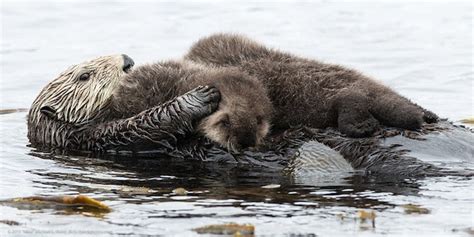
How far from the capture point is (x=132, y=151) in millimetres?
8133

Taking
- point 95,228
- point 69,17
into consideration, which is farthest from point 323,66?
point 69,17

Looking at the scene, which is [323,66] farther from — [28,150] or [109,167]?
[28,150]

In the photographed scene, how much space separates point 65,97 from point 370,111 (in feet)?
8.22

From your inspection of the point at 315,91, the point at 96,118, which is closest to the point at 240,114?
the point at 315,91

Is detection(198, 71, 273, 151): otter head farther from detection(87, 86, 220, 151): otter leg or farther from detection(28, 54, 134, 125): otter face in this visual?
detection(28, 54, 134, 125): otter face

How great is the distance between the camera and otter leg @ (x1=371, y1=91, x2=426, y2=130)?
7152mm

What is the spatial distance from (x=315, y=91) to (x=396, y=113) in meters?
0.61

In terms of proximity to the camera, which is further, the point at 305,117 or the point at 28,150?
the point at 28,150

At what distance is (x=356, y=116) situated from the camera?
712 centimetres

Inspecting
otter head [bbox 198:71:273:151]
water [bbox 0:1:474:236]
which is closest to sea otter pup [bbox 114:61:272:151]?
otter head [bbox 198:71:273:151]

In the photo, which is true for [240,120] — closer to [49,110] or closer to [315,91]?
[315,91]

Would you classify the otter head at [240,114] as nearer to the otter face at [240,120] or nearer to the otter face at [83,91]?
the otter face at [240,120]

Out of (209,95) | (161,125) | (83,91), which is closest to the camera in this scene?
(209,95)

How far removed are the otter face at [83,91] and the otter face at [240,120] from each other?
1228 millimetres
